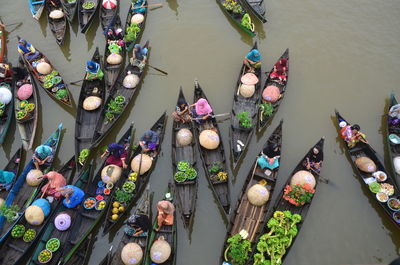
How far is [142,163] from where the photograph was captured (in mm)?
11898

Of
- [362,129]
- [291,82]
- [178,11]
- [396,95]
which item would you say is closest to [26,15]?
[178,11]

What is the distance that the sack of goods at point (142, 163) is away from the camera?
1189cm

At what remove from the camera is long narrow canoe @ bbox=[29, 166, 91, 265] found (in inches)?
395

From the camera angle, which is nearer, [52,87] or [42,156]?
[42,156]

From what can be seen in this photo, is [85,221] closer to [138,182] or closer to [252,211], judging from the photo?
[138,182]

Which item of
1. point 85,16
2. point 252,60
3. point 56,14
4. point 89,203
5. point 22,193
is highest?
point 56,14

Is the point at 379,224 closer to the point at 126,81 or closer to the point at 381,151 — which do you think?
the point at 381,151

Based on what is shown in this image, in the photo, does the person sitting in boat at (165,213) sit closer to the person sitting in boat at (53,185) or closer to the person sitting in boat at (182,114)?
the person sitting in boat at (53,185)

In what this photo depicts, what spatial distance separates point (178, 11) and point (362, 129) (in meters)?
13.3

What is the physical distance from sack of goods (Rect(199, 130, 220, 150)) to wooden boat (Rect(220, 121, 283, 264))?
1903 millimetres

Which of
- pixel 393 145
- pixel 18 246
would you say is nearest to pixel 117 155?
pixel 18 246

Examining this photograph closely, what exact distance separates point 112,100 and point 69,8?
8.90m

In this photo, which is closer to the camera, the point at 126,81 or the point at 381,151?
the point at 381,151

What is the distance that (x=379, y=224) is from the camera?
37.0 ft
